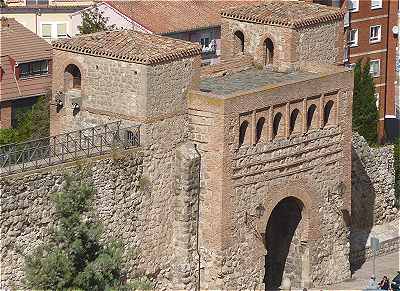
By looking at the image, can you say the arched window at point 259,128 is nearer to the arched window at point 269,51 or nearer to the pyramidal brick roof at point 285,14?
the pyramidal brick roof at point 285,14

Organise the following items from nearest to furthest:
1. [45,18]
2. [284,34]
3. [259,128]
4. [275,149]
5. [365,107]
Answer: [259,128] → [275,149] → [284,34] → [365,107] → [45,18]

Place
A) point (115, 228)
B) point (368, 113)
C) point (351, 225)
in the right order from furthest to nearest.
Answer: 1. point (368, 113)
2. point (351, 225)
3. point (115, 228)

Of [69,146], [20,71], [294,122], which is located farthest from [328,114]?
[20,71]

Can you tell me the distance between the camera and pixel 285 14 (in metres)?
66.2

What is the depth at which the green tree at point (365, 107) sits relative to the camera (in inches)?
3236

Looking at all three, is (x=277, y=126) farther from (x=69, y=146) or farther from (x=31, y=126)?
(x=31, y=126)

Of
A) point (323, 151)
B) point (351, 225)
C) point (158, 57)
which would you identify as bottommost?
point (351, 225)

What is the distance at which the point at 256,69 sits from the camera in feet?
219

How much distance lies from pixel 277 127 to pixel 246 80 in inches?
125

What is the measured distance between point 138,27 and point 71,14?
853cm

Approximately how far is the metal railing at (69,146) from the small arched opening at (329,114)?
26.8ft

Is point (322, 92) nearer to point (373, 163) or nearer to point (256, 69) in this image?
point (256, 69)

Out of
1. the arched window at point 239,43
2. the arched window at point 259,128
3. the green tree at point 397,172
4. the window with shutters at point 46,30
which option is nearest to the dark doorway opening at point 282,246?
the arched window at point 259,128

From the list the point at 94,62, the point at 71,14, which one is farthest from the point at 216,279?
the point at 71,14
